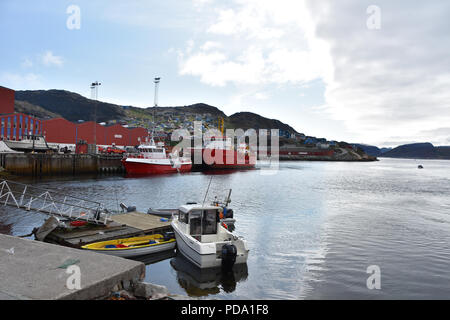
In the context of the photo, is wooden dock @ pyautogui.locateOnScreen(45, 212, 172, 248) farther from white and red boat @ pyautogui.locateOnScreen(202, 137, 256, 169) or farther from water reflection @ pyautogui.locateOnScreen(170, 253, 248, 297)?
white and red boat @ pyautogui.locateOnScreen(202, 137, 256, 169)

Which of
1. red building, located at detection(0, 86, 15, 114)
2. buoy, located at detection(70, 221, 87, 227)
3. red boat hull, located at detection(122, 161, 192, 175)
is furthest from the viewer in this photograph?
red building, located at detection(0, 86, 15, 114)

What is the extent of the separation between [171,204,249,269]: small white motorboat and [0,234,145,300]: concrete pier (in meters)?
4.29

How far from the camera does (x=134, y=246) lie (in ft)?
44.3

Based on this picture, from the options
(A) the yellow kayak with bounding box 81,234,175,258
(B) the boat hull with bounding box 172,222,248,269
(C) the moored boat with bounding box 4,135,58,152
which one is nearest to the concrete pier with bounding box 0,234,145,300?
(A) the yellow kayak with bounding box 81,234,175,258

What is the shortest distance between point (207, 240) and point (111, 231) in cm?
519

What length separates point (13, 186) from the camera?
33.7 metres

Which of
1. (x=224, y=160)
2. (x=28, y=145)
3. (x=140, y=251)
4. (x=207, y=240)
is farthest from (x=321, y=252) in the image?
(x=224, y=160)

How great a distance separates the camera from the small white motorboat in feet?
40.3

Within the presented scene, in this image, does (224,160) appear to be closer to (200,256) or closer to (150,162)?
(150,162)

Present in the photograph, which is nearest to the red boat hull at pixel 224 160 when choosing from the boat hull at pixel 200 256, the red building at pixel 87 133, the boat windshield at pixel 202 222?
the red building at pixel 87 133

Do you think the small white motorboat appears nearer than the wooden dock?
Yes

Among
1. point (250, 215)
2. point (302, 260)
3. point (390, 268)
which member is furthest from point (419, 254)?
point (250, 215)
